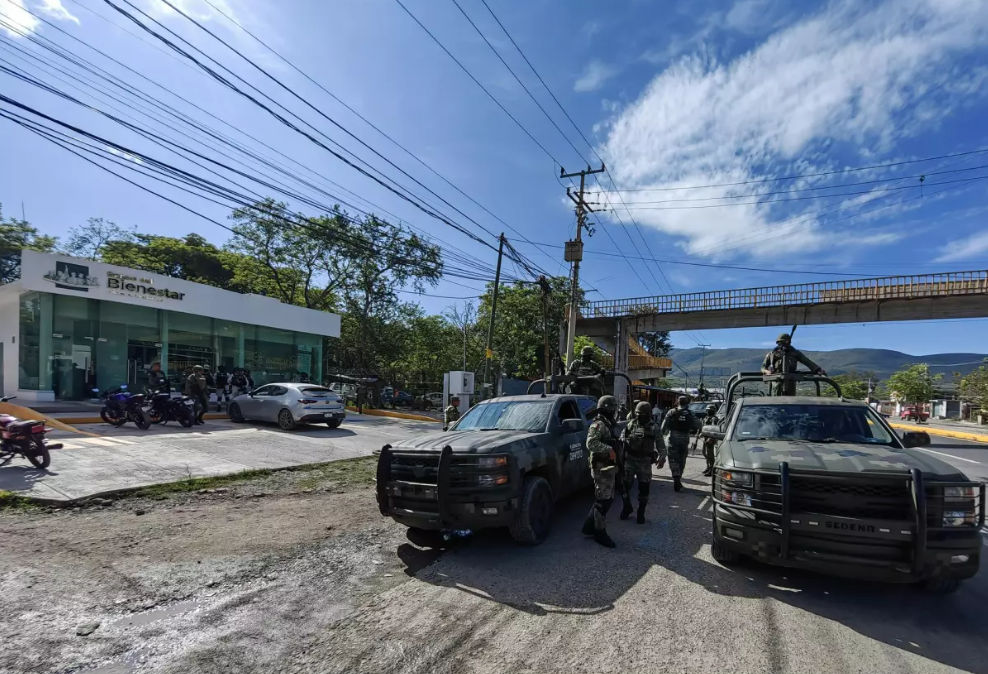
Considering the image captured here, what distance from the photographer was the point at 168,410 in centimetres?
1223

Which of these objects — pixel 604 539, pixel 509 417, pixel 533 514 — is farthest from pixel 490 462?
pixel 509 417

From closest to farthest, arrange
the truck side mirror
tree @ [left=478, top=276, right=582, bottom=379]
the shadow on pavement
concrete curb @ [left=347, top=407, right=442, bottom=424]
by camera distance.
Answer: the shadow on pavement → the truck side mirror → concrete curb @ [left=347, top=407, right=442, bottom=424] → tree @ [left=478, top=276, right=582, bottom=379]

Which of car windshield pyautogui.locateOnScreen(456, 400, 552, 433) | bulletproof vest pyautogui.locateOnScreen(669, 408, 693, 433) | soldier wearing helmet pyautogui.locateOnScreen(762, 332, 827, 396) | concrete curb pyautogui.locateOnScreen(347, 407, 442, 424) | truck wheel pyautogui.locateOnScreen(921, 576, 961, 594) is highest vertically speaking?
soldier wearing helmet pyautogui.locateOnScreen(762, 332, 827, 396)

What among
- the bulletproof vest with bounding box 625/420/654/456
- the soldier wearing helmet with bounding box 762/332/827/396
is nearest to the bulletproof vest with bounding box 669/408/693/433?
the soldier wearing helmet with bounding box 762/332/827/396

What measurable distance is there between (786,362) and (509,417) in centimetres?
503

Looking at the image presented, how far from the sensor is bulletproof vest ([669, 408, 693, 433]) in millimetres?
8359

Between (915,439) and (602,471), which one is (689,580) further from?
(915,439)

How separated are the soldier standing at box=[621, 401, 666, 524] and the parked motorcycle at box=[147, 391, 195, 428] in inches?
436

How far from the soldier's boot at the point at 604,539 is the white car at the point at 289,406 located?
1008cm

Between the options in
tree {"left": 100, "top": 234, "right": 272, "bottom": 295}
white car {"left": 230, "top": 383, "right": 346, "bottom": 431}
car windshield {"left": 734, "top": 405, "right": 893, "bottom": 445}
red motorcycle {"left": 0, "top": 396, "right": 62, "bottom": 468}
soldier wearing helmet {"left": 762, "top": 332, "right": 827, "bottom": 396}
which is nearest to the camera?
car windshield {"left": 734, "top": 405, "right": 893, "bottom": 445}

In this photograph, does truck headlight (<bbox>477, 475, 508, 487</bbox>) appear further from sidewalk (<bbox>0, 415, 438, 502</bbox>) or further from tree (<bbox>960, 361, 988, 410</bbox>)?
tree (<bbox>960, 361, 988, 410</bbox>)

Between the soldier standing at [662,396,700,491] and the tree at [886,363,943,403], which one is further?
the tree at [886,363,943,403]

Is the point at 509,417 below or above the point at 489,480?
above

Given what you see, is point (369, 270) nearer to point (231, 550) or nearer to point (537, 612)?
point (231, 550)
